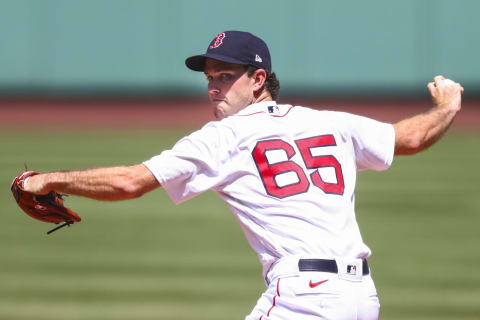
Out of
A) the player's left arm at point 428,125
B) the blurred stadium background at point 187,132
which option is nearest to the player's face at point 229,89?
the player's left arm at point 428,125

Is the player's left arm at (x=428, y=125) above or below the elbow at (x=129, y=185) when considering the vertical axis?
above

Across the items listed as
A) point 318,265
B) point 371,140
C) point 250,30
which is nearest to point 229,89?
point 371,140

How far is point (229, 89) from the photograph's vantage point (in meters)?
3.83

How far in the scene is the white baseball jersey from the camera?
3.43m

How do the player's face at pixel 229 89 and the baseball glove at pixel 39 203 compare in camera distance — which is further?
the player's face at pixel 229 89

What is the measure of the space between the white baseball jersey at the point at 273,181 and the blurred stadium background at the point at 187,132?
11.3 feet

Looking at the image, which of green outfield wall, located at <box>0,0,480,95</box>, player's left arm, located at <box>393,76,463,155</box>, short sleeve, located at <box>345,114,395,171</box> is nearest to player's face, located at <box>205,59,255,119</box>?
short sleeve, located at <box>345,114,395,171</box>

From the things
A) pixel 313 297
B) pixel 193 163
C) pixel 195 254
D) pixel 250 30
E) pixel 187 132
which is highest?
pixel 250 30

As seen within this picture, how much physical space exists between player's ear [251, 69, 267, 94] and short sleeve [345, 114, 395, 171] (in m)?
0.43

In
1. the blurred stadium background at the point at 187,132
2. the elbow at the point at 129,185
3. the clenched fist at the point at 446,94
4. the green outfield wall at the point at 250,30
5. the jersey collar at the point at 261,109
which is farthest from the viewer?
the green outfield wall at the point at 250,30

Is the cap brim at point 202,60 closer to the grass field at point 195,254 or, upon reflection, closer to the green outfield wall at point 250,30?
the grass field at point 195,254

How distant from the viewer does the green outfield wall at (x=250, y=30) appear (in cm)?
2028

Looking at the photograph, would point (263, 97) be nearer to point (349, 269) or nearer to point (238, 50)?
point (238, 50)

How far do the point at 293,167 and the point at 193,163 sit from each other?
1.37ft
